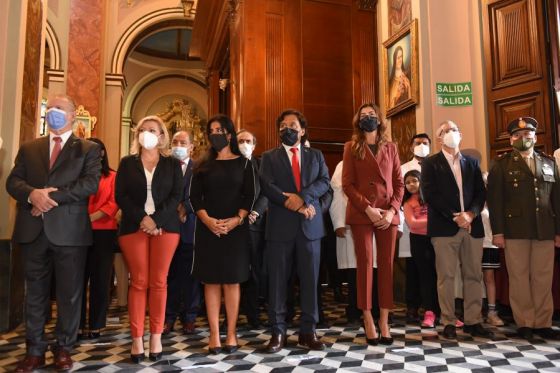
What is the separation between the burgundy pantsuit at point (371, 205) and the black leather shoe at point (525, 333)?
115cm

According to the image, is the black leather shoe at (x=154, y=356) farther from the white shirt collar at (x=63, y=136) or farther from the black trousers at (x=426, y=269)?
the black trousers at (x=426, y=269)

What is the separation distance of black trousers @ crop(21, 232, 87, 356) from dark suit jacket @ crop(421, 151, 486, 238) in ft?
9.07

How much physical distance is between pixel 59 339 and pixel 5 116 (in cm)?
256

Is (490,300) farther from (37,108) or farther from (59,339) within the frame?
(37,108)

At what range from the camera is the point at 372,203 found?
3.63 metres

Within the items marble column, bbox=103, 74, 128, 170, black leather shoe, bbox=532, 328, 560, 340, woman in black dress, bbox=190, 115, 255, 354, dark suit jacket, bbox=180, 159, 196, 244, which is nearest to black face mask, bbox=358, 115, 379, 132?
woman in black dress, bbox=190, 115, 255, 354

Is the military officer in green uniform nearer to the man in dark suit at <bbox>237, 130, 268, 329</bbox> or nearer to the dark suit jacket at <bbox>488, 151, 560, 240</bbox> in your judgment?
the dark suit jacket at <bbox>488, 151, 560, 240</bbox>

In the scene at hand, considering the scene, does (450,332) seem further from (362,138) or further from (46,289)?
(46,289)

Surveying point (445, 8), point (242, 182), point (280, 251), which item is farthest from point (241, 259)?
point (445, 8)

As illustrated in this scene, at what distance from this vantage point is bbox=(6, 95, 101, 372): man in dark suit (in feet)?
9.96

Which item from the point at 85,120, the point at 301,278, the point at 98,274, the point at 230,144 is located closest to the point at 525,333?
the point at 301,278

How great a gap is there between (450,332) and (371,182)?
137 cm

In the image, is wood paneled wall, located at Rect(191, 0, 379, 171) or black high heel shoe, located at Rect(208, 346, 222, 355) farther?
wood paneled wall, located at Rect(191, 0, 379, 171)

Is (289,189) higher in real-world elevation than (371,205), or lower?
higher
